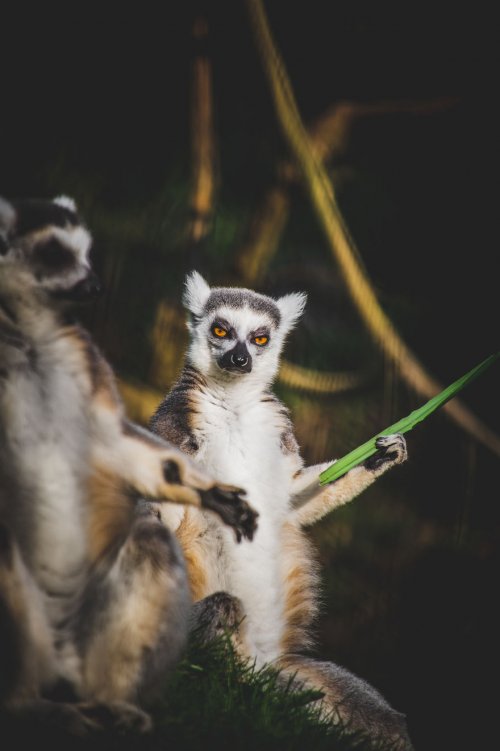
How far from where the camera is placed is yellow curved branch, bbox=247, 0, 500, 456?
432 centimetres

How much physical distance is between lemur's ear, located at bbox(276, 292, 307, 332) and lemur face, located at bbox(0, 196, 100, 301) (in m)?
1.47

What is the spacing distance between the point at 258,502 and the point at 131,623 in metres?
0.95

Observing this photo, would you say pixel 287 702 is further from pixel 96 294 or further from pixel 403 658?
pixel 403 658

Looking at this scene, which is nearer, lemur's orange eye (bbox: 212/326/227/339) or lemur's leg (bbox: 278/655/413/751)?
lemur's leg (bbox: 278/655/413/751)

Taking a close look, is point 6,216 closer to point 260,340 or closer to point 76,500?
point 76,500

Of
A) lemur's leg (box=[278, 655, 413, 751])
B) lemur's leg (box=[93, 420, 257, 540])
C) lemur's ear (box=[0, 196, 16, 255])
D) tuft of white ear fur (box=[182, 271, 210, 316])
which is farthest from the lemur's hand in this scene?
tuft of white ear fur (box=[182, 271, 210, 316])

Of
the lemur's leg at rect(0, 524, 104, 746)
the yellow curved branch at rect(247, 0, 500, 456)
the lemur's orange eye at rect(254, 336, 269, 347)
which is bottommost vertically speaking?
the lemur's leg at rect(0, 524, 104, 746)

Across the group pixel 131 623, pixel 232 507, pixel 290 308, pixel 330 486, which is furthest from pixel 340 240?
pixel 131 623

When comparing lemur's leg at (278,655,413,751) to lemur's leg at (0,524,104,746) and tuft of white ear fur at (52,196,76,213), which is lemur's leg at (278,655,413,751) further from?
tuft of white ear fur at (52,196,76,213)

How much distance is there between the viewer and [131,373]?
4.36 meters

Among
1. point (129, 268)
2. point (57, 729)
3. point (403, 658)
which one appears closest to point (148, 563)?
point (57, 729)

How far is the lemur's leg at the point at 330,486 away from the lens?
255 centimetres

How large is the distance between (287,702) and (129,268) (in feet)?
7.95

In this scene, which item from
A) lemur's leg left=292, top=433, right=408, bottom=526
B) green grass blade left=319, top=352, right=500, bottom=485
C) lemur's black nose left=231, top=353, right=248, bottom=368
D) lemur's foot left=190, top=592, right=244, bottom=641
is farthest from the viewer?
lemur's black nose left=231, top=353, right=248, bottom=368
